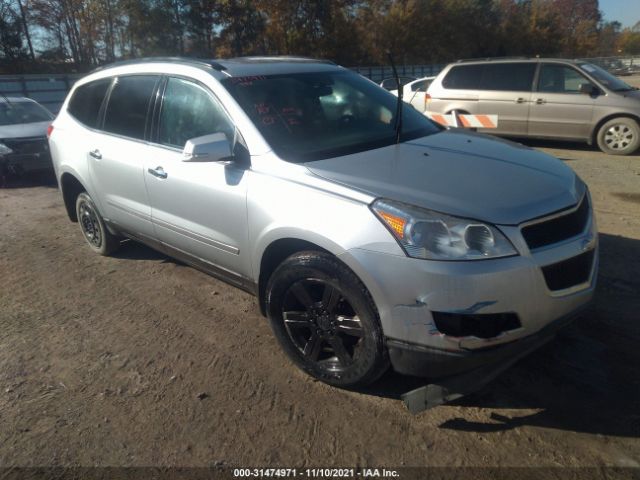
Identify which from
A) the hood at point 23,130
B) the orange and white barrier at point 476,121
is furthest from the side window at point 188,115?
the hood at point 23,130

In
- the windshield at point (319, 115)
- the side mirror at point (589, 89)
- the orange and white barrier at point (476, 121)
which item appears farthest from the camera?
the side mirror at point (589, 89)

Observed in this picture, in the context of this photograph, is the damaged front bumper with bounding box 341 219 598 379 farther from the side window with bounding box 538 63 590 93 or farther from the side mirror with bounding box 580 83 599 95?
the side window with bounding box 538 63 590 93

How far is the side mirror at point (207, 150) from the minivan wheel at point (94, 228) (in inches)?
90.4

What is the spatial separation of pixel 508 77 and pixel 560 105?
1.22 metres

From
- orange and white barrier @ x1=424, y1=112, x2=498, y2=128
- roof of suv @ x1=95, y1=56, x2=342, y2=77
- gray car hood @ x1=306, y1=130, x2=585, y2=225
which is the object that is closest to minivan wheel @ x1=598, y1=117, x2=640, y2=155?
orange and white barrier @ x1=424, y1=112, x2=498, y2=128

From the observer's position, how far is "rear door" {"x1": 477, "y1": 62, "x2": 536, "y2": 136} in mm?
9734

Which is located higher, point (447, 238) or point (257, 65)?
point (257, 65)

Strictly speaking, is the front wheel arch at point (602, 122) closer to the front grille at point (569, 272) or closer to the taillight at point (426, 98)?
the taillight at point (426, 98)

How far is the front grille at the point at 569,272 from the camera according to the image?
97.7 inches

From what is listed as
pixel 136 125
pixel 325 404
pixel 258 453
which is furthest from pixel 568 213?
pixel 136 125

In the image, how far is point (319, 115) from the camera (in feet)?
11.6

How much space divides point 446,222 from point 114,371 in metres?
2.28

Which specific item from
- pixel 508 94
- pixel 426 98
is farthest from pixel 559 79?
pixel 426 98

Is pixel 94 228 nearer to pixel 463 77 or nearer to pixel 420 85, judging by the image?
pixel 463 77
